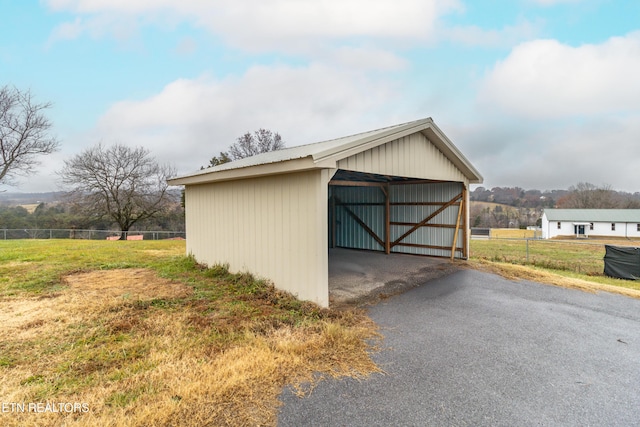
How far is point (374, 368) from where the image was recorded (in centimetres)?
295

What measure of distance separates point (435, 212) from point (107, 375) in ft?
27.7

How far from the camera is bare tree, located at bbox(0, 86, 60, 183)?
1966 cm

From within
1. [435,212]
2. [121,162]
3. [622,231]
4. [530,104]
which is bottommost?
[622,231]

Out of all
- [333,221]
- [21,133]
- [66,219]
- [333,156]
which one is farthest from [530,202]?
[21,133]

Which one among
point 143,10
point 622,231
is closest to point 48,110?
point 143,10

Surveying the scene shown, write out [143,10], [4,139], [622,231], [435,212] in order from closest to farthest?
[143,10] < [435,212] < [4,139] < [622,231]

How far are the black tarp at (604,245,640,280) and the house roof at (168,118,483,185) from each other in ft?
16.1

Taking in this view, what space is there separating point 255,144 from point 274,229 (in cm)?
2752

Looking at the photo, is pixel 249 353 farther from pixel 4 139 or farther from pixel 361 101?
pixel 4 139

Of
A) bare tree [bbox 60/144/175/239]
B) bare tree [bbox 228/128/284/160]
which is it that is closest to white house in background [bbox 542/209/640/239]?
bare tree [bbox 228/128/284/160]

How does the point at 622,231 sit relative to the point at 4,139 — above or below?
below

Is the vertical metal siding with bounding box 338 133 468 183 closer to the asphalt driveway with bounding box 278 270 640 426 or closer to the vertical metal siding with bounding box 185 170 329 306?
the vertical metal siding with bounding box 185 170 329 306

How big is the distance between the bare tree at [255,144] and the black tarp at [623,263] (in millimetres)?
26905

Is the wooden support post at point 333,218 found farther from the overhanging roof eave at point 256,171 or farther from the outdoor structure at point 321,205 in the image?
the overhanging roof eave at point 256,171
